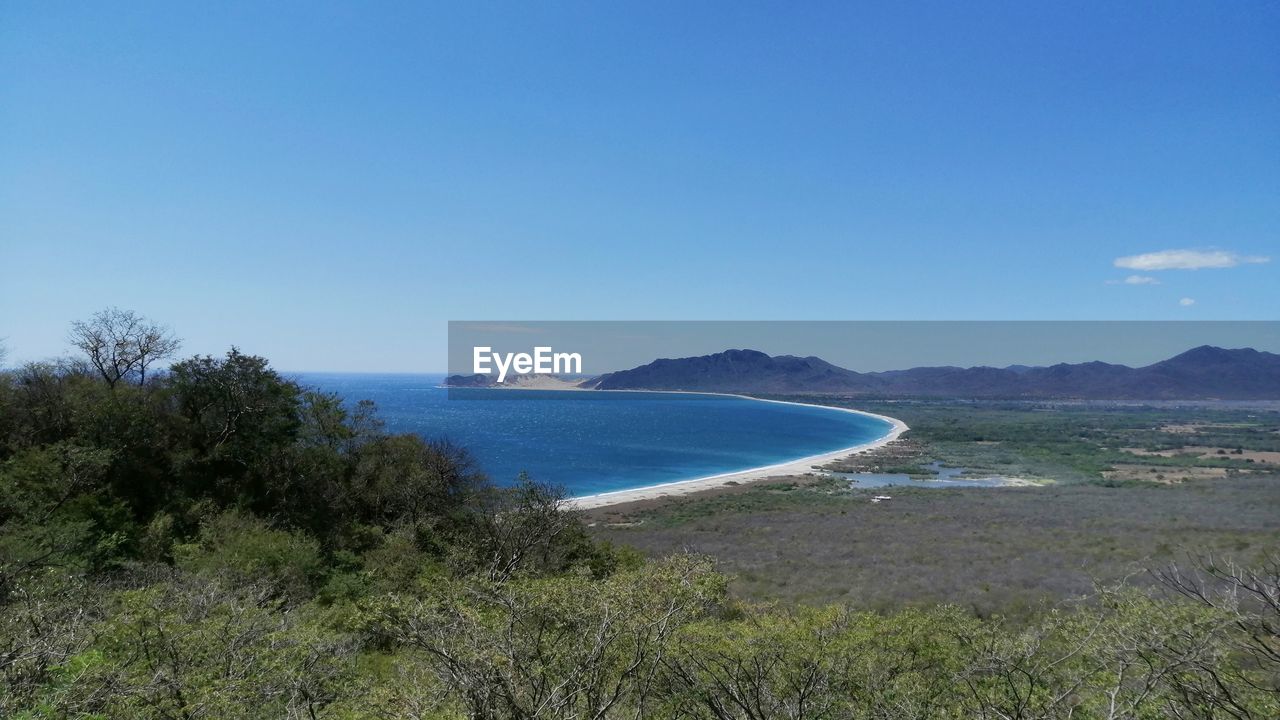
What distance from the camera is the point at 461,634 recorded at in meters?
7.65

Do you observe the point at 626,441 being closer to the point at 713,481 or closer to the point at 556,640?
the point at 713,481

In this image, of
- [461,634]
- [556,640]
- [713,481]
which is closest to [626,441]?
[713,481]

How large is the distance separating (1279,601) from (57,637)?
14.6m

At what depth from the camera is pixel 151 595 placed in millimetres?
9625

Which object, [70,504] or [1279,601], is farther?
[70,504]

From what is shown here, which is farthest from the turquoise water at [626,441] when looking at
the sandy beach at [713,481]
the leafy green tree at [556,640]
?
the leafy green tree at [556,640]

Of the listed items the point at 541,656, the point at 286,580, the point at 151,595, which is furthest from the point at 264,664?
the point at 286,580

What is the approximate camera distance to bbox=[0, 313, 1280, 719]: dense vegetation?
7.20 meters

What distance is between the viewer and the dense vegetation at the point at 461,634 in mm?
7203

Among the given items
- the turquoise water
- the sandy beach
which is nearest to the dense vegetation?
the turquoise water

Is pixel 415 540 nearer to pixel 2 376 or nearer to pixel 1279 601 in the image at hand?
pixel 2 376

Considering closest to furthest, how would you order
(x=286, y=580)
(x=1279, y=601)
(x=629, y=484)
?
(x=1279, y=601) → (x=286, y=580) → (x=629, y=484)

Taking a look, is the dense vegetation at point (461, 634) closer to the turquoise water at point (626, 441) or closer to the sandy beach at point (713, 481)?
the turquoise water at point (626, 441)

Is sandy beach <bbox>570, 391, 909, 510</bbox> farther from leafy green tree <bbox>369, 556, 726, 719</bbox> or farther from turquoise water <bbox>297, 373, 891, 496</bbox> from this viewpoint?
leafy green tree <bbox>369, 556, 726, 719</bbox>
